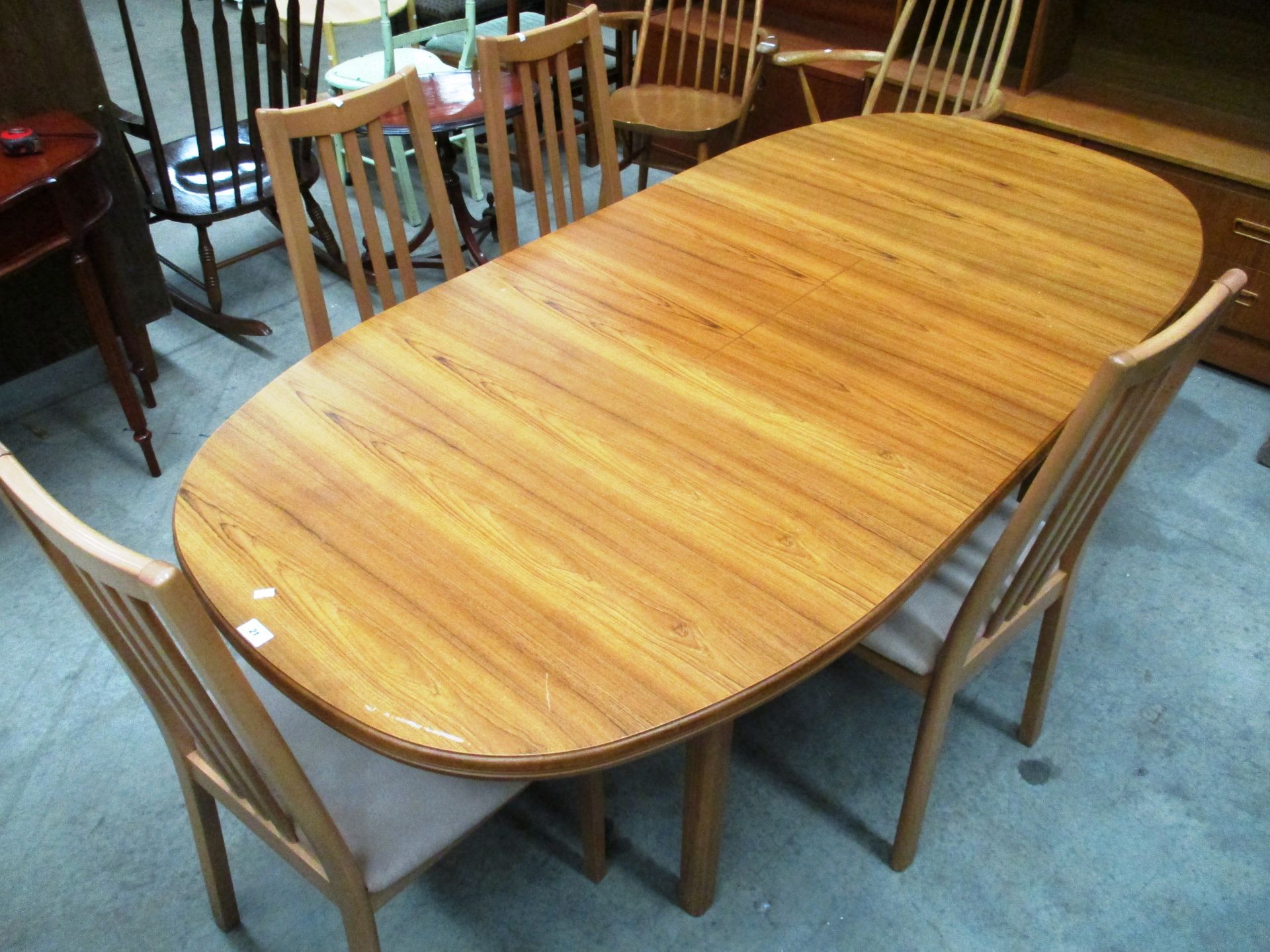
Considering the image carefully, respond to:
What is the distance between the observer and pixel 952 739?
1739 millimetres

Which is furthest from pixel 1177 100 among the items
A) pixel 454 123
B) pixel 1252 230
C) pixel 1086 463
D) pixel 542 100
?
pixel 1086 463

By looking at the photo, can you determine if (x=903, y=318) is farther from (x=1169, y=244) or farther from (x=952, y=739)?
(x=952, y=739)

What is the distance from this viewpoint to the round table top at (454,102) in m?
2.58

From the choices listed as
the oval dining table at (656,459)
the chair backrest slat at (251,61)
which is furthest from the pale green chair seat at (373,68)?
the oval dining table at (656,459)

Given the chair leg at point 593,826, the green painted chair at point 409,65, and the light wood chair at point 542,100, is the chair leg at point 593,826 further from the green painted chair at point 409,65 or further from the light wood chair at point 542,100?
the green painted chair at point 409,65

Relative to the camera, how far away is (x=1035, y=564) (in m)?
1.26

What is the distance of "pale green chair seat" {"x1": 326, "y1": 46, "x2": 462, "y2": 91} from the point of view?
115 inches

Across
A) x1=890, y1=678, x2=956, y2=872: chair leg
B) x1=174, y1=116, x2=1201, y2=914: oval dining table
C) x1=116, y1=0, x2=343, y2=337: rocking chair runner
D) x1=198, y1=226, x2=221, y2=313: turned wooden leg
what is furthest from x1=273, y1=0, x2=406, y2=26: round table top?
x1=890, y1=678, x2=956, y2=872: chair leg

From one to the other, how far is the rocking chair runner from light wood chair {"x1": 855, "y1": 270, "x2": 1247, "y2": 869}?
1.87m

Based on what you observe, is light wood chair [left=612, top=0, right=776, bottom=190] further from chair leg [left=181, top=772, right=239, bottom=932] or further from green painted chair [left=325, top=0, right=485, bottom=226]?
chair leg [left=181, top=772, right=239, bottom=932]

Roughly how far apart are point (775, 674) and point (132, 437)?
2.00 meters

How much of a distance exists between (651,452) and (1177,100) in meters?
2.42

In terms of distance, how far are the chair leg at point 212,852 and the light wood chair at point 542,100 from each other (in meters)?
1.07

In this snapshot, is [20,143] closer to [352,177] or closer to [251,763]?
[352,177]
